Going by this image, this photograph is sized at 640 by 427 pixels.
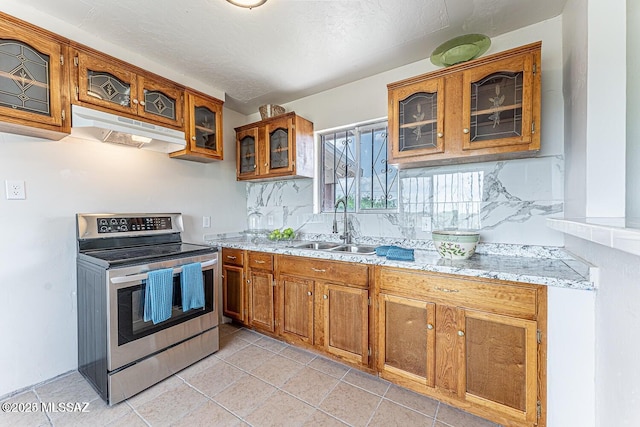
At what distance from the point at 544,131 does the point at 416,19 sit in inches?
44.2

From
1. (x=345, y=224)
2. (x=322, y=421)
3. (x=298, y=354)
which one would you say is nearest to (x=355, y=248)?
(x=345, y=224)

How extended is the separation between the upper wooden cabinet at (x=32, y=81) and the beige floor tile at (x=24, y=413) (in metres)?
1.68

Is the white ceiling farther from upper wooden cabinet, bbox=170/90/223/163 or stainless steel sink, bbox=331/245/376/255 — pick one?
stainless steel sink, bbox=331/245/376/255

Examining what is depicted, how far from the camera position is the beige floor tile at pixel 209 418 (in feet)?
4.81

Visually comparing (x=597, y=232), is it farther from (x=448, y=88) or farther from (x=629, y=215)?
(x=448, y=88)

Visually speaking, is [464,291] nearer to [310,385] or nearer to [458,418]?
[458,418]

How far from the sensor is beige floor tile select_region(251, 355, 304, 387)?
1860 mm

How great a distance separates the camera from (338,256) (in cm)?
192

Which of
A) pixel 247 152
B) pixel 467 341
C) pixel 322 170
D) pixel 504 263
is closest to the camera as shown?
pixel 467 341

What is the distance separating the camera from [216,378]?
1878 mm

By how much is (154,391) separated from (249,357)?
661 mm

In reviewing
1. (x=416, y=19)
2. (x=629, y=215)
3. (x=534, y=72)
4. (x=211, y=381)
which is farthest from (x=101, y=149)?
(x=629, y=215)

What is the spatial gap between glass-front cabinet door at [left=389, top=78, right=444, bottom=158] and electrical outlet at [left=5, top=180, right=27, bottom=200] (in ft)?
8.32

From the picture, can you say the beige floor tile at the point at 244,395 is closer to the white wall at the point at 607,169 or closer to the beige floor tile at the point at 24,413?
the beige floor tile at the point at 24,413
